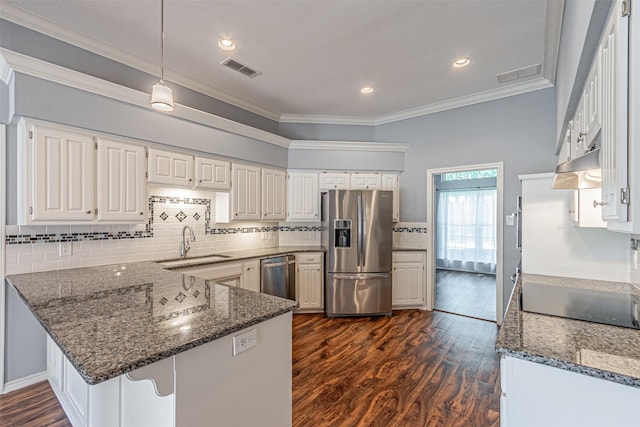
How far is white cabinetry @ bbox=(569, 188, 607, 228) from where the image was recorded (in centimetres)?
183

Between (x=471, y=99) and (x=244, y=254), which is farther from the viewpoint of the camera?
(x=471, y=99)

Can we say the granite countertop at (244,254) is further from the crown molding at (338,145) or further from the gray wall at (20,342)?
the crown molding at (338,145)

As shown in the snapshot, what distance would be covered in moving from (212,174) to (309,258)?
1716mm

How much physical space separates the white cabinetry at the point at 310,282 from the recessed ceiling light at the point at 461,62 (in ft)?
9.24

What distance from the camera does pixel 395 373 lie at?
259 cm

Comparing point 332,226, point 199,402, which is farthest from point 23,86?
point 332,226

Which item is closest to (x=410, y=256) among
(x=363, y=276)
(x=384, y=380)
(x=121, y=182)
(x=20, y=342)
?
(x=363, y=276)

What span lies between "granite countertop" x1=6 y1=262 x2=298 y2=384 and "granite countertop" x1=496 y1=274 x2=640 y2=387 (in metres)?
1.04

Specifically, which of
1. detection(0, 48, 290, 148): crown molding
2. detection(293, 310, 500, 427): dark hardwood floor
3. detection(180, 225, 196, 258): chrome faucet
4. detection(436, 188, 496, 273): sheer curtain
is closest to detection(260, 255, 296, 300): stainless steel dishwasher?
detection(293, 310, 500, 427): dark hardwood floor

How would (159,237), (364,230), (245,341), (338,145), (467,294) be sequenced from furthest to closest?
(467,294), (338,145), (364,230), (159,237), (245,341)

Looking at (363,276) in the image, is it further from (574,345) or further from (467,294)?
(574,345)

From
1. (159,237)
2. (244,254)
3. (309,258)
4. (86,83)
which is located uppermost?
(86,83)

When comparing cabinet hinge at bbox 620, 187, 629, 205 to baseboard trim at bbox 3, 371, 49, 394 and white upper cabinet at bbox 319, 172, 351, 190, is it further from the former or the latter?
baseboard trim at bbox 3, 371, 49, 394

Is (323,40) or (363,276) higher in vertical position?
(323,40)
